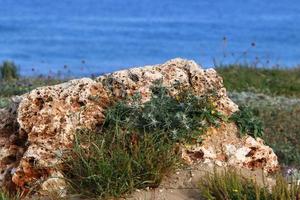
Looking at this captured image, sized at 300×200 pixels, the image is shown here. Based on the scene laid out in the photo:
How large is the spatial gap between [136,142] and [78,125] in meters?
0.54

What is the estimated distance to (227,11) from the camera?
7988cm

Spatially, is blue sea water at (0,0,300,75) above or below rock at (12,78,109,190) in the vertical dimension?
above

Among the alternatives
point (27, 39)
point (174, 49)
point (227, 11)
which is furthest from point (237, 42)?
point (227, 11)

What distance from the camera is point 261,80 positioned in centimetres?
1797

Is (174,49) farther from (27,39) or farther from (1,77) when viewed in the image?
(1,77)

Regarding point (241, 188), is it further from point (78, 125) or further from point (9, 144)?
point (9, 144)

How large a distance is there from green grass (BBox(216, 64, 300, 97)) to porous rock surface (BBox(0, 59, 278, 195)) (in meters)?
8.85

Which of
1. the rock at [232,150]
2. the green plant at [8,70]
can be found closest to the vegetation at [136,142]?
the rock at [232,150]

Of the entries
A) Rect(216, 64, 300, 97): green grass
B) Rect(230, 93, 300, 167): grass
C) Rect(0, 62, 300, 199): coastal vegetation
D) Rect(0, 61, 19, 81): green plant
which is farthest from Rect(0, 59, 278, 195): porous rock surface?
Rect(0, 61, 19, 81): green plant

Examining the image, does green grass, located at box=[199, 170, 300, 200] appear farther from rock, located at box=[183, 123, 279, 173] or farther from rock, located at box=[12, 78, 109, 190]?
rock, located at box=[12, 78, 109, 190]

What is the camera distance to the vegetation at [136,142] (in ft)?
23.0

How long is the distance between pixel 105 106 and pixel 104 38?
4500 cm

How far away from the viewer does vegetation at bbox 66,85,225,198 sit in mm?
7023

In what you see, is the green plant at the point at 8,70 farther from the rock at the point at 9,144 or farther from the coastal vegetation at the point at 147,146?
the coastal vegetation at the point at 147,146
